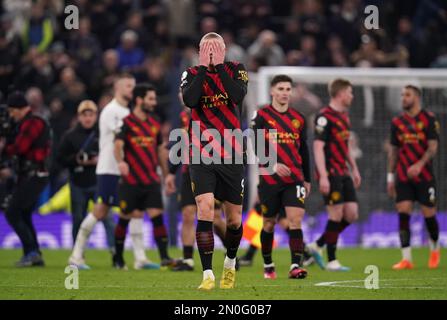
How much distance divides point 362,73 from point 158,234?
6.58 m

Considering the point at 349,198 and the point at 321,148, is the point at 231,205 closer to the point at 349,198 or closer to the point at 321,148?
the point at 321,148

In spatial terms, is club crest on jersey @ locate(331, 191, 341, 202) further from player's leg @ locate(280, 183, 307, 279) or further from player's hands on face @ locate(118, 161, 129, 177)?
player's hands on face @ locate(118, 161, 129, 177)

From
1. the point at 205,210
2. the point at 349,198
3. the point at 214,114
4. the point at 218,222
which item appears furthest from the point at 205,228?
the point at 349,198

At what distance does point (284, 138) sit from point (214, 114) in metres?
2.15

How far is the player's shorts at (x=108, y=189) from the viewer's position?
14.0 m

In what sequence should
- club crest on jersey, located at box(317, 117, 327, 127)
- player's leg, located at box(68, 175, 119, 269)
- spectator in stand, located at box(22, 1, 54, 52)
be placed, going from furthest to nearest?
1. spectator in stand, located at box(22, 1, 54, 52)
2. player's leg, located at box(68, 175, 119, 269)
3. club crest on jersey, located at box(317, 117, 327, 127)

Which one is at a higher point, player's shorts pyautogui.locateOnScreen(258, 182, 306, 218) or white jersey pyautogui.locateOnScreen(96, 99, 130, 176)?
white jersey pyautogui.locateOnScreen(96, 99, 130, 176)

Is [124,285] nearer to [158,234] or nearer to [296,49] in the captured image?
[158,234]

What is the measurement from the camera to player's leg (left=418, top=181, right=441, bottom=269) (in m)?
14.2

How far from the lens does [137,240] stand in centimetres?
1436

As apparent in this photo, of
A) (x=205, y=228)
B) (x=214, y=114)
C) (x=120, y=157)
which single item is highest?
(x=214, y=114)

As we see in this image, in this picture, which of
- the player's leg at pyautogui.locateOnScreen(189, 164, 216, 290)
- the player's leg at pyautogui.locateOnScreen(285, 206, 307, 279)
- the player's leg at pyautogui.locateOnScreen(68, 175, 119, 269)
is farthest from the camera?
the player's leg at pyautogui.locateOnScreen(68, 175, 119, 269)

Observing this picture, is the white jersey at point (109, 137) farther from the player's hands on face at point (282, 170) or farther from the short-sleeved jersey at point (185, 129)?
the player's hands on face at point (282, 170)

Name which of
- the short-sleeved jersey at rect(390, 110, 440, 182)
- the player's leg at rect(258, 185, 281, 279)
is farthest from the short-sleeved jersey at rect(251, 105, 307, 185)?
the short-sleeved jersey at rect(390, 110, 440, 182)
